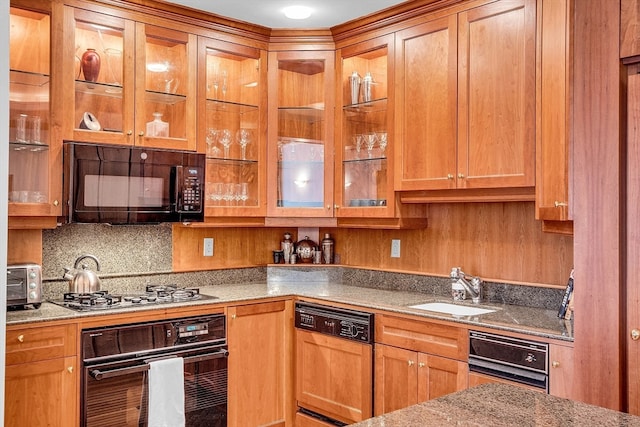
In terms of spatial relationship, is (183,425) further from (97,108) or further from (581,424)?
(581,424)

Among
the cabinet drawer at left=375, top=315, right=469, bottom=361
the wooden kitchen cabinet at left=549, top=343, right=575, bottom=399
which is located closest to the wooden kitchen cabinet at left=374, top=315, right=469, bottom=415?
the cabinet drawer at left=375, top=315, right=469, bottom=361

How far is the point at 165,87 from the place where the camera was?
11.4ft

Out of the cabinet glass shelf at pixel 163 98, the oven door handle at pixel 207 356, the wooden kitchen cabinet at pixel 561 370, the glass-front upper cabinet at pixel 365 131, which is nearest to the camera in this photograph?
the wooden kitchen cabinet at pixel 561 370


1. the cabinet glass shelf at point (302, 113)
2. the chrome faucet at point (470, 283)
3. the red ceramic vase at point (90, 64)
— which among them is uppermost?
the red ceramic vase at point (90, 64)

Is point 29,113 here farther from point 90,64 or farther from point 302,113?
point 302,113

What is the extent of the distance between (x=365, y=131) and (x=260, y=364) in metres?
1.52

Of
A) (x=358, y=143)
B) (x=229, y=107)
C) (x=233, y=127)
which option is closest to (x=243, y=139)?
(x=233, y=127)

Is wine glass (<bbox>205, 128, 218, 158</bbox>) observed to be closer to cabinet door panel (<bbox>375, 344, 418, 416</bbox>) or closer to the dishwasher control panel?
the dishwasher control panel

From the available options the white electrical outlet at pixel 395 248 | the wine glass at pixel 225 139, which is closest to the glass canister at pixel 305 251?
the white electrical outlet at pixel 395 248

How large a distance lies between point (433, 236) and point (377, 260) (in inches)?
18.7

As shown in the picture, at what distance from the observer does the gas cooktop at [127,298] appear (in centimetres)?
304

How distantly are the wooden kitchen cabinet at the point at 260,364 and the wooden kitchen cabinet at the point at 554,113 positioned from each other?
1610mm

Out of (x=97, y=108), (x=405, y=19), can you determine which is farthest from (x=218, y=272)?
(x=405, y=19)

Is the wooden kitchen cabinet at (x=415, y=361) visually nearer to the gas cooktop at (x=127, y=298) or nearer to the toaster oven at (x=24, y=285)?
the gas cooktop at (x=127, y=298)
